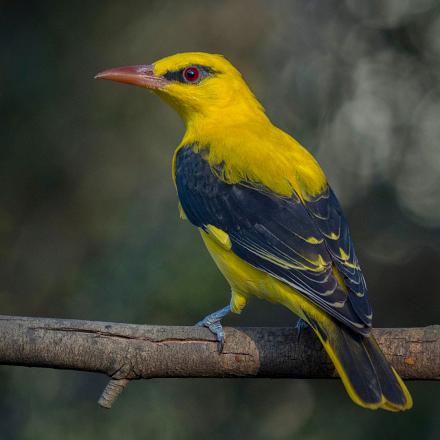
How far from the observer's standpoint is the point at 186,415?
5.86 metres

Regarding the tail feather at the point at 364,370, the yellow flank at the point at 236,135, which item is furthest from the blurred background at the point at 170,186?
the tail feather at the point at 364,370

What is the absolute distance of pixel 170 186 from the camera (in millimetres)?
7109

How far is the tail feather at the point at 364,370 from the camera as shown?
3.62 meters

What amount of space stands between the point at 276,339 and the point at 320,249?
0.48m

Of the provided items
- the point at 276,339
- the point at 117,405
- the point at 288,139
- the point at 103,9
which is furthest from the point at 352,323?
the point at 103,9

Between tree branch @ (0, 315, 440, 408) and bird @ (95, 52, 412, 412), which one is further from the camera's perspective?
tree branch @ (0, 315, 440, 408)

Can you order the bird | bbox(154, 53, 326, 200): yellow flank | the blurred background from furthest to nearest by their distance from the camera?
the blurred background, bbox(154, 53, 326, 200): yellow flank, the bird

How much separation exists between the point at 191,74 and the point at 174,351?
188 centimetres

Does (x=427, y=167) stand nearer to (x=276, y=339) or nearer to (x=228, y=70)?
(x=228, y=70)

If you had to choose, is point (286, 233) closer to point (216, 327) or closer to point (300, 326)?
point (300, 326)

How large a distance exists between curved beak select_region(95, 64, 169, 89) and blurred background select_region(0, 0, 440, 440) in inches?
58.3

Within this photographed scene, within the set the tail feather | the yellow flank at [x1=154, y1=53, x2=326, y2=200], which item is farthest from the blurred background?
the tail feather

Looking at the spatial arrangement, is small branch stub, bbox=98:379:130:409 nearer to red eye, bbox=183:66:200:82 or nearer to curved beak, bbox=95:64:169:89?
curved beak, bbox=95:64:169:89

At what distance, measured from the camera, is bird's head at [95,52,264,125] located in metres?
5.05
